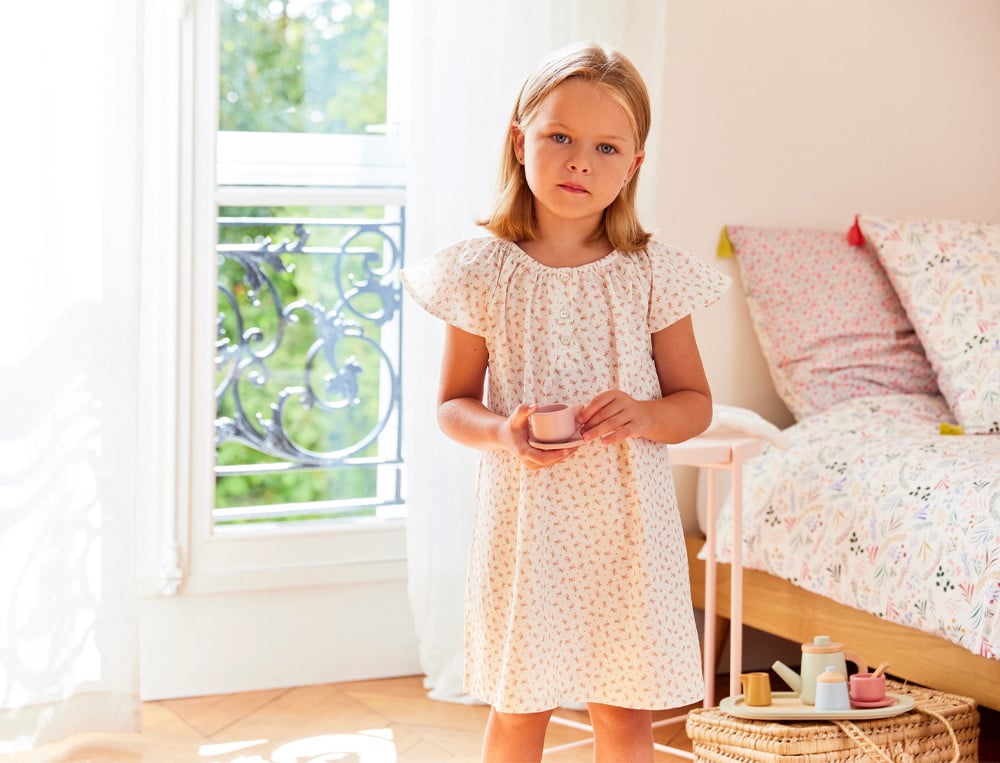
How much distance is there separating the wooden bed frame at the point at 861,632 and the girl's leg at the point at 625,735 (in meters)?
0.67

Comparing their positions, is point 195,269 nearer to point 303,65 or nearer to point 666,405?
point 303,65

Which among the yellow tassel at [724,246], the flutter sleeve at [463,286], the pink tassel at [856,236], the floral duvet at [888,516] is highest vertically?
the pink tassel at [856,236]

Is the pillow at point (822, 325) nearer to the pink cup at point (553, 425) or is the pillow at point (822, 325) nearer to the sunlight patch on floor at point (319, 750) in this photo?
the sunlight patch on floor at point (319, 750)

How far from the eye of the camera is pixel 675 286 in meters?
1.48

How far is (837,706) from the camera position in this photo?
1.79 meters

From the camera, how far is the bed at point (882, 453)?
74.4 inches

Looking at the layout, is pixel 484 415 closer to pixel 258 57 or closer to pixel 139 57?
pixel 139 57

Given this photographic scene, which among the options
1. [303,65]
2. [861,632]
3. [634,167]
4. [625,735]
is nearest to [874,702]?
[861,632]

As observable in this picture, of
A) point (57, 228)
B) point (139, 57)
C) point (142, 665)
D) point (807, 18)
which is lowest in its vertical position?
point (142, 665)

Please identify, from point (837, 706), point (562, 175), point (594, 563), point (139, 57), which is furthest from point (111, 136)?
point (837, 706)

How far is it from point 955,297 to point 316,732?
145 cm

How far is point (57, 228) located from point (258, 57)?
1.81 ft

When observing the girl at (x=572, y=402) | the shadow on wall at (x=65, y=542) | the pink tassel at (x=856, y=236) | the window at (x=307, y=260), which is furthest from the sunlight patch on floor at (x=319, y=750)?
the pink tassel at (x=856, y=236)

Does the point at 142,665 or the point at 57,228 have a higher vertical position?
the point at 57,228
